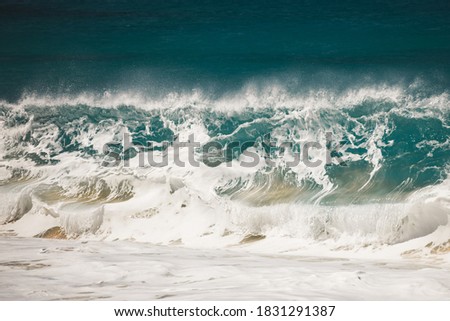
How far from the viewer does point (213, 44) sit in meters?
4.23

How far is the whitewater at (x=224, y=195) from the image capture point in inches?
135

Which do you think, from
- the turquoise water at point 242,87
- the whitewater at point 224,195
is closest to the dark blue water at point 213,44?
the turquoise water at point 242,87

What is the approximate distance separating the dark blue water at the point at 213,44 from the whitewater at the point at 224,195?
0.11 m

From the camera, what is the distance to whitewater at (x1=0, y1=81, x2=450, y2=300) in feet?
11.3

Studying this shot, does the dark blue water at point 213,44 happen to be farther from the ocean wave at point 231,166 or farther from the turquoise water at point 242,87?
the ocean wave at point 231,166

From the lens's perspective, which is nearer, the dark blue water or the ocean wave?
the ocean wave

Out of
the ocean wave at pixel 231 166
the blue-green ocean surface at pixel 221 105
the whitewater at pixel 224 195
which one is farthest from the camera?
the blue-green ocean surface at pixel 221 105

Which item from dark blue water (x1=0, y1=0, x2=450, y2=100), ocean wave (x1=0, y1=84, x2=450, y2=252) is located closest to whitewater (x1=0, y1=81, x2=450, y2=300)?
ocean wave (x1=0, y1=84, x2=450, y2=252)

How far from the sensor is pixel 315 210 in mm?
3965

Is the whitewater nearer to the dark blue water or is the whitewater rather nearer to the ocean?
the ocean

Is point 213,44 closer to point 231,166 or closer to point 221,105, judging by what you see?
point 221,105

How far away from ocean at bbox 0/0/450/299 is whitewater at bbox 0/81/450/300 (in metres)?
0.01

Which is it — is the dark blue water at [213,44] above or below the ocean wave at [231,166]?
above

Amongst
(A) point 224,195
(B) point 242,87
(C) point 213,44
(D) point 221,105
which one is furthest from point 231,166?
(C) point 213,44
